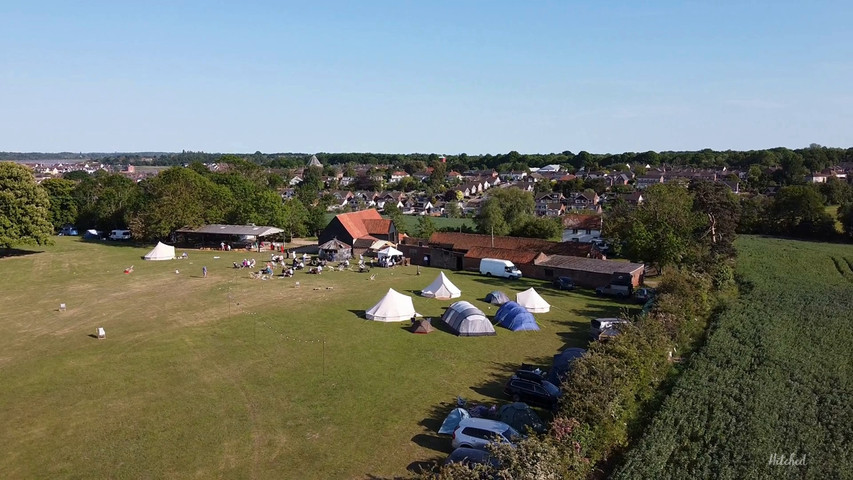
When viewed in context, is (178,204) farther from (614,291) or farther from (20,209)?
(614,291)

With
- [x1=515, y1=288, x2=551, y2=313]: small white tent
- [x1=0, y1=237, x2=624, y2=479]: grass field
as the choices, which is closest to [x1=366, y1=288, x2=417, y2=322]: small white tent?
[x1=0, y1=237, x2=624, y2=479]: grass field

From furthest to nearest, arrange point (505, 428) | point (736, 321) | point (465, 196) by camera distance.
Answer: point (465, 196), point (736, 321), point (505, 428)

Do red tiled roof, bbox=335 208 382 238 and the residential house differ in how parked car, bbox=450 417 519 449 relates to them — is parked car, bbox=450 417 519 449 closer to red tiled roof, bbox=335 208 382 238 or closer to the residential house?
red tiled roof, bbox=335 208 382 238

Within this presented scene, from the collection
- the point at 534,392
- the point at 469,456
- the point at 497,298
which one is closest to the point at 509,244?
the point at 497,298

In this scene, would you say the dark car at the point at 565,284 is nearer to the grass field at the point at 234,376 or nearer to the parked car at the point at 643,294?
the grass field at the point at 234,376

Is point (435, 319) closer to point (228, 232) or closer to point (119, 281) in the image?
point (119, 281)

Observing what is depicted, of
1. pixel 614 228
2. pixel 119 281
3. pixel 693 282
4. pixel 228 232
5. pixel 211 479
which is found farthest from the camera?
pixel 228 232

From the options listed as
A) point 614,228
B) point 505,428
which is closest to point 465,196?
point 614,228
